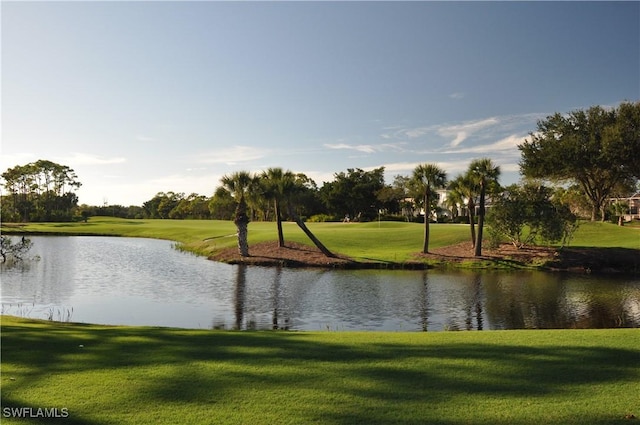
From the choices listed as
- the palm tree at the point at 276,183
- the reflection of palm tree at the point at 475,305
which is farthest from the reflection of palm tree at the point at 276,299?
the palm tree at the point at 276,183

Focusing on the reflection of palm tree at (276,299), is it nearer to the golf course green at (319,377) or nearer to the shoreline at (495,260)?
the shoreline at (495,260)

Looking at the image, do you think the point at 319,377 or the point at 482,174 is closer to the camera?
the point at 319,377

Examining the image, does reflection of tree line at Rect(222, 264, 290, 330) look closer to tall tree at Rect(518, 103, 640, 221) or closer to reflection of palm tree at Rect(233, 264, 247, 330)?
reflection of palm tree at Rect(233, 264, 247, 330)

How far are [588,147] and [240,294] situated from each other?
46.5 metres

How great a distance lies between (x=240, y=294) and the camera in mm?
25562

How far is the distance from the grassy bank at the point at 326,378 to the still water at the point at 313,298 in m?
7.75

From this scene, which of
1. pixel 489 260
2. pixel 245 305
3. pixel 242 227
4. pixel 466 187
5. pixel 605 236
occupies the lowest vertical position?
pixel 245 305

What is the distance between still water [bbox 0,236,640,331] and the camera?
63.0ft

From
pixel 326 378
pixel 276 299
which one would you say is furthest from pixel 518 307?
pixel 326 378

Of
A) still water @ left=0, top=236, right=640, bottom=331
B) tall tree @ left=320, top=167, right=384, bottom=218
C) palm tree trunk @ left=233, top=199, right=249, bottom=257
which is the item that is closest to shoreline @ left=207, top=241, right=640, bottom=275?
palm tree trunk @ left=233, top=199, right=249, bottom=257

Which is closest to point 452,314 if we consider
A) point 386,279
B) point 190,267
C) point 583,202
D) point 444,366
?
point 386,279

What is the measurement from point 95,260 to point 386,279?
24988 mm

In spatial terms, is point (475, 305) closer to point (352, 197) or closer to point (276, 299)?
point (276, 299)

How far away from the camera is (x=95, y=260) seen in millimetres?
41500
